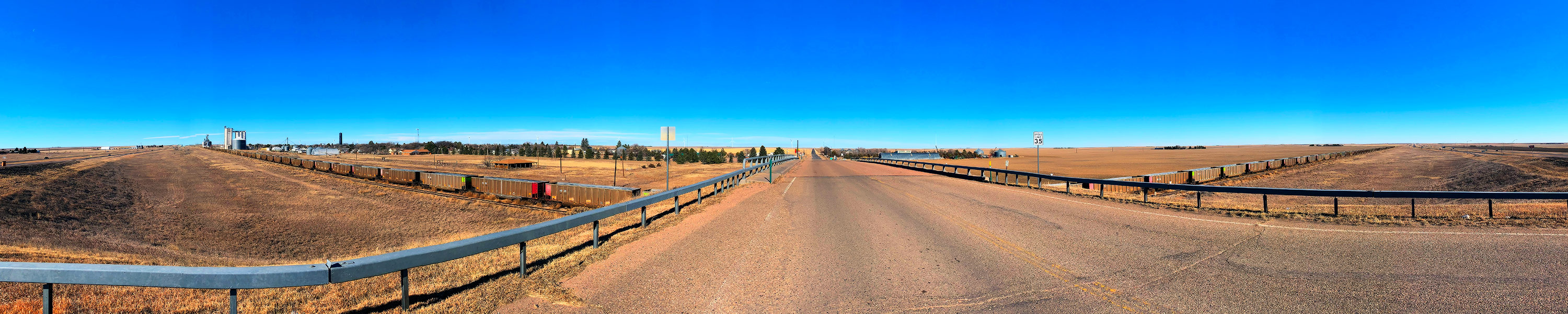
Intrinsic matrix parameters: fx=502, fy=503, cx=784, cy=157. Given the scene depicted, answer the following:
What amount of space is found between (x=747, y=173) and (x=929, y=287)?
21.2 metres

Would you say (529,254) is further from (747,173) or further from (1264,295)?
(747,173)

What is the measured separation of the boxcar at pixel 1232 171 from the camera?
2631cm

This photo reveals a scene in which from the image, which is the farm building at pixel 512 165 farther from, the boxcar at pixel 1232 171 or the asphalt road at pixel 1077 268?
the boxcar at pixel 1232 171

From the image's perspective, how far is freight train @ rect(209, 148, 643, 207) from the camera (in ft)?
66.9

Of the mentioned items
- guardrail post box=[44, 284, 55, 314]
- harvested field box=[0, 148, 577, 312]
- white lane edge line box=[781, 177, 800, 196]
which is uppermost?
guardrail post box=[44, 284, 55, 314]

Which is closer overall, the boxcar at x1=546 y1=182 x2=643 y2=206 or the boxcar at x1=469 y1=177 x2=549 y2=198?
the boxcar at x1=546 y1=182 x2=643 y2=206

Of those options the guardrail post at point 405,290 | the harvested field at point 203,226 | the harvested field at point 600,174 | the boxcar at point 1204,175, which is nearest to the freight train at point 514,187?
the harvested field at point 203,226

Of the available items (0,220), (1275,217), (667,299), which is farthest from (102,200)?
(1275,217)

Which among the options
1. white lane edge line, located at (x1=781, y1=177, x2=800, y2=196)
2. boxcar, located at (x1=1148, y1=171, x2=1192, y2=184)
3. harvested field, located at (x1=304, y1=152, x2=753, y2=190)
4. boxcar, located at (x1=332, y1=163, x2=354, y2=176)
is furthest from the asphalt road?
boxcar, located at (x1=332, y1=163, x2=354, y2=176)

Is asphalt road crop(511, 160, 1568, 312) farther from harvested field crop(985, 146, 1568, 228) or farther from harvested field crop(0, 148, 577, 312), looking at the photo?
harvested field crop(0, 148, 577, 312)

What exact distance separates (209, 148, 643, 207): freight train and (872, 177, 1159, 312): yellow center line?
10.4 m

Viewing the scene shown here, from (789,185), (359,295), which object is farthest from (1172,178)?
(359,295)

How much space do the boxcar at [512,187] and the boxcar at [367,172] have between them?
1543cm

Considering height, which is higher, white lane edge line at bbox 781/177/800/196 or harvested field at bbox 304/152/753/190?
white lane edge line at bbox 781/177/800/196
